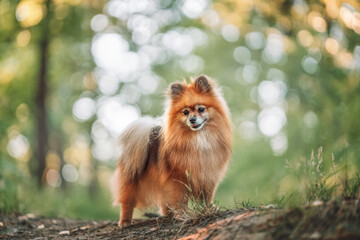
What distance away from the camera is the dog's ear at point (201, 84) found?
205 inches

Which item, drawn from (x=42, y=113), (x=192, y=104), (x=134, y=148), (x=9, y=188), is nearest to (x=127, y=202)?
(x=134, y=148)

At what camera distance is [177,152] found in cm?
485

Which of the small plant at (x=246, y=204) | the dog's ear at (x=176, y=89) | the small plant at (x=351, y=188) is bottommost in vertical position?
the small plant at (x=246, y=204)

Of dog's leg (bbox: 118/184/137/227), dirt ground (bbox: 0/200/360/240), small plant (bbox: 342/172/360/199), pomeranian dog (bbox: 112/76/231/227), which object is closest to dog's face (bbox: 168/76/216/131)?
pomeranian dog (bbox: 112/76/231/227)

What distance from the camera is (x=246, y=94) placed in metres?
17.7

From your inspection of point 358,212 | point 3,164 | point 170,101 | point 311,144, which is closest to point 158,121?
point 170,101

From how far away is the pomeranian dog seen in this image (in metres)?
4.80

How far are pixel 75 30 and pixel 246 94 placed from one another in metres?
8.78

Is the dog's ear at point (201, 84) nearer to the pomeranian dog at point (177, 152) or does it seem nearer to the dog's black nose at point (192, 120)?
the pomeranian dog at point (177, 152)

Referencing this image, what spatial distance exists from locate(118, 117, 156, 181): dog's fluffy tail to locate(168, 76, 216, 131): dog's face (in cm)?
41

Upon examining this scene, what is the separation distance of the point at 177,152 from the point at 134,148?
60 centimetres

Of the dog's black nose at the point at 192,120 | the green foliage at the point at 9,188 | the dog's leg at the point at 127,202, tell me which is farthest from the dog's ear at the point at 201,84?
the green foliage at the point at 9,188

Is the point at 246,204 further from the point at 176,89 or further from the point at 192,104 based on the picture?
the point at 176,89

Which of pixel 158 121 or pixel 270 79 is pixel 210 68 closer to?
pixel 270 79
